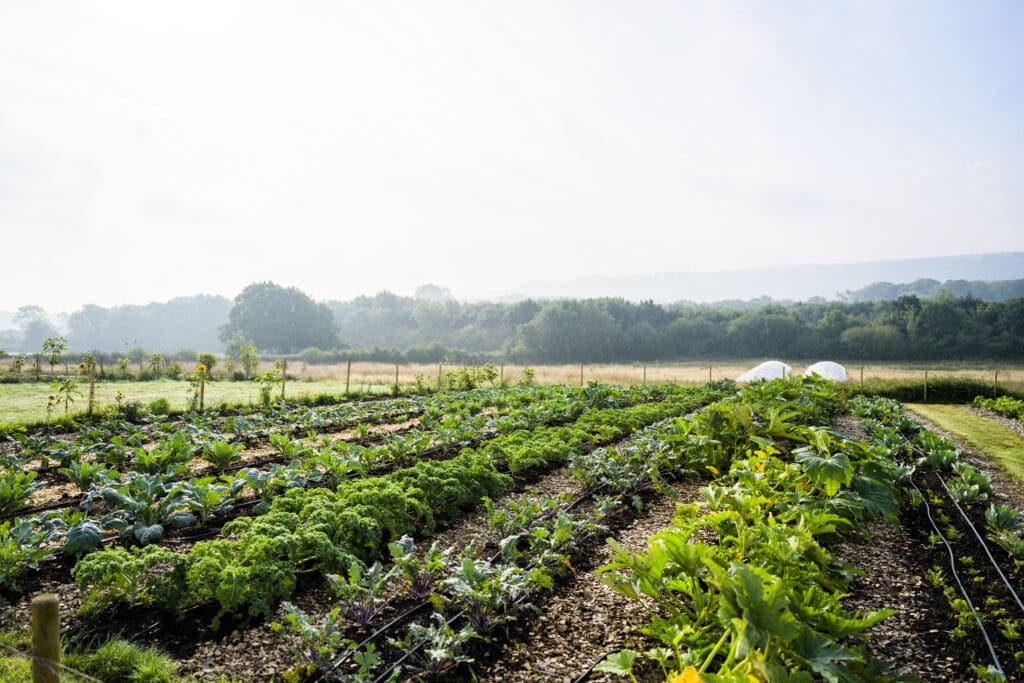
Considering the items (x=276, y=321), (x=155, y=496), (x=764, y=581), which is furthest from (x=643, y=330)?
(x=764, y=581)

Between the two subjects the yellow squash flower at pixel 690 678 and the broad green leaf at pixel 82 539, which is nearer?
the yellow squash flower at pixel 690 678

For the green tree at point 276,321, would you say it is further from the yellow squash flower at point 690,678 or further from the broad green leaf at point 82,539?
the yellow squash flower at point 690,678

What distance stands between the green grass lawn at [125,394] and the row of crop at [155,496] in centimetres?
731

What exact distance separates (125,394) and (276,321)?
52.9 metres

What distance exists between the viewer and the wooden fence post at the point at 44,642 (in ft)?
7.99

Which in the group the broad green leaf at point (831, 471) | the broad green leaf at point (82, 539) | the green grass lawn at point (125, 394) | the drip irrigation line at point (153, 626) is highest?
the broad green leaf at point (831, 471)

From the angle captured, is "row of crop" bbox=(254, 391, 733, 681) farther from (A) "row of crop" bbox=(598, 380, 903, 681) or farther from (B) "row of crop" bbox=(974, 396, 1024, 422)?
(B) "row of crop" bbox=(974, 396, 1024, 422)

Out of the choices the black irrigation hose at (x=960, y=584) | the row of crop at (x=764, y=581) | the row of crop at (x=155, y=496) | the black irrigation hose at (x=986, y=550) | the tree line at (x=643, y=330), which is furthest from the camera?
the tree line at (x=643, y=330)

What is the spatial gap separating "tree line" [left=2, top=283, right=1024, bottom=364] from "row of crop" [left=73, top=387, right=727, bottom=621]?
52.2 meters

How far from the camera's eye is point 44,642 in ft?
8.04

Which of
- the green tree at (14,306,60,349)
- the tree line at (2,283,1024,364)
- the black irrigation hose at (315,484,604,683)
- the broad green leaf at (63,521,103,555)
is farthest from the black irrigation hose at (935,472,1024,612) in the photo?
the green tree at (14,306,60,349)

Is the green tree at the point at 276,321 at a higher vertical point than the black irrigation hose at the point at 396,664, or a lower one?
higher

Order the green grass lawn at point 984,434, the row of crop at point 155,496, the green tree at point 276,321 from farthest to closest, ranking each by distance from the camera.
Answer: the green tree at point 276,321 < the green grass lawn at point 984,434 < the row of crop at point 155,496

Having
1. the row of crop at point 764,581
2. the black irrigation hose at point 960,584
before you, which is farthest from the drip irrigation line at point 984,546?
the row of crop at point 764,581
